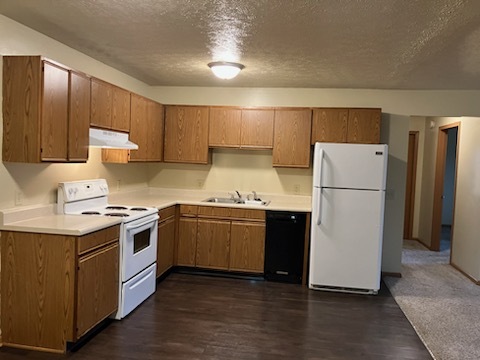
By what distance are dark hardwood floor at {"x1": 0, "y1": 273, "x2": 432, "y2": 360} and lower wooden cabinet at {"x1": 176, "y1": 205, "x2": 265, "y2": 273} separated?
0.34 meters

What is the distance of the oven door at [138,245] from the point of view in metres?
3.39

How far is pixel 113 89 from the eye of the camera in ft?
12.4

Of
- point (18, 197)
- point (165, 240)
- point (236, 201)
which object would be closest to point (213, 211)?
point (236, 201)

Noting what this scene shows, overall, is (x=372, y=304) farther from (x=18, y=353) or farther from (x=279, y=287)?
(x=18, y=353)

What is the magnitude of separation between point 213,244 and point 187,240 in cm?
32

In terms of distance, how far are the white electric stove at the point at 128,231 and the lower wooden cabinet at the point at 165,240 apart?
0.82ft

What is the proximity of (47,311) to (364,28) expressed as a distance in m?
2.91

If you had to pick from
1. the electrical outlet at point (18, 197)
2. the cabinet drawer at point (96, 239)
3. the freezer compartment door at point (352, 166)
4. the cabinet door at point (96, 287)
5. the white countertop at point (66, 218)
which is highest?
the freezer compartment door at point (352, 166)

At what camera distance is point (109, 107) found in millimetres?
3717

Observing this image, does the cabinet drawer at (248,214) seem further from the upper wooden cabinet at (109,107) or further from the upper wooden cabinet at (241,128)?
the upper wooden cabinet at (109,107)

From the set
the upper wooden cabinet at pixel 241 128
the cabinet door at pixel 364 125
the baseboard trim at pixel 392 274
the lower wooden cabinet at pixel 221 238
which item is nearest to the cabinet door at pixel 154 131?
the upper wooden cabinet at pixel 241 128

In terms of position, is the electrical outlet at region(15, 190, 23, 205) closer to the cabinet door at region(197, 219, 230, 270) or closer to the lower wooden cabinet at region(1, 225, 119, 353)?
the lower wooden cabinet at region(1, 225, 119, 353)

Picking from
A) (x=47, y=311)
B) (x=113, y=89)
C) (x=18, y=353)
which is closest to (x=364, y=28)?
(x=113, y=89)

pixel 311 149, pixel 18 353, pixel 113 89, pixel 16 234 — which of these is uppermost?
pixel 113 89
